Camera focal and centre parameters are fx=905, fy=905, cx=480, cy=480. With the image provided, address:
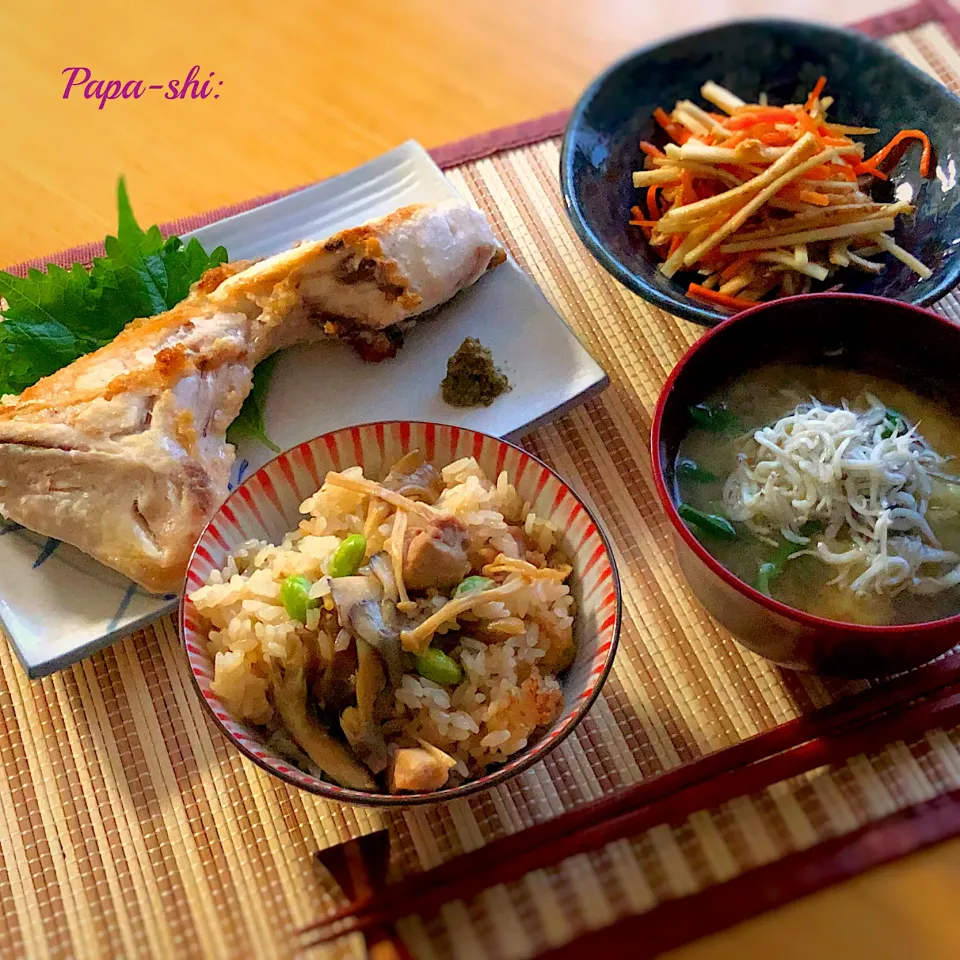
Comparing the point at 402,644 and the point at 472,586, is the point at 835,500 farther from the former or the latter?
the point at 402,644

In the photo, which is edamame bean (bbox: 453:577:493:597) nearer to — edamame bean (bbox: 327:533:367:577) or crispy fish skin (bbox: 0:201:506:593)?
edamame bean (bbox: 327:533:367:577)

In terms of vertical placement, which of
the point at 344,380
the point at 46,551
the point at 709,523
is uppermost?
the point at 709,523

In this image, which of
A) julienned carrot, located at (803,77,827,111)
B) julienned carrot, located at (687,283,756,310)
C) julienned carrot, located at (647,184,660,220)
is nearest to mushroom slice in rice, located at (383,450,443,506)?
julienned carrot, located at (687,283,756,310)

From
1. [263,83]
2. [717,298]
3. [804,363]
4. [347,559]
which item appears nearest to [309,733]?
[347,559]

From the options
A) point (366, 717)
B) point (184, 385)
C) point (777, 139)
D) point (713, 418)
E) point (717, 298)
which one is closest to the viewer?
point (366, 717)

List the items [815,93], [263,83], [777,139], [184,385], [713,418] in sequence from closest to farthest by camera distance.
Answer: [713,418]
[184,385]
[777,139]
[815,93]
[263,83]

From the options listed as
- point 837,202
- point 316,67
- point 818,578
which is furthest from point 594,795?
point 316,67
